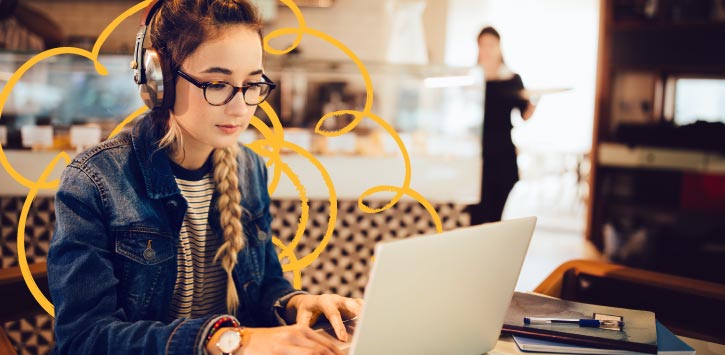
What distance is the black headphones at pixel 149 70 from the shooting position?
1348mm

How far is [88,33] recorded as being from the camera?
5844 mm

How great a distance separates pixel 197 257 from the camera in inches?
58.3

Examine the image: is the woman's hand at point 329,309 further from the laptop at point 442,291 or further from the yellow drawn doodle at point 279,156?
the yellow drawn doodle at point 279,156

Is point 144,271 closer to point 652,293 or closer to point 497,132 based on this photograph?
point 652,293

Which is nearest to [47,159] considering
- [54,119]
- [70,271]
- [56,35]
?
[54,119]

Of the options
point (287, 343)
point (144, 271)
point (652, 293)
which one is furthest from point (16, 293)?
point (652, 293)

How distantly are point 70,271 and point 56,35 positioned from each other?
14.3ft

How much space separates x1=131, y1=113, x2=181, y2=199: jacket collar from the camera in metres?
1.35

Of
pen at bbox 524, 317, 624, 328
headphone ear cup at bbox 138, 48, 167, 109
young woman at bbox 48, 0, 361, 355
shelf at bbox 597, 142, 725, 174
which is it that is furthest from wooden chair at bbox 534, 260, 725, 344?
shelf at bbox 597, 142, 725, 174

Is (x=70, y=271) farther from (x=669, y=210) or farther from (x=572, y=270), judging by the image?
(x=669, y=210)

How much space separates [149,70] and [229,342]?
63 centimetres

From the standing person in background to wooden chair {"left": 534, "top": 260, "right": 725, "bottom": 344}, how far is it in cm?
98

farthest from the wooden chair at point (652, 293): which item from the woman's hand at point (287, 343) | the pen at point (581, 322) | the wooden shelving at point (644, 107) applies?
the wooden shelving at point (644, 107)

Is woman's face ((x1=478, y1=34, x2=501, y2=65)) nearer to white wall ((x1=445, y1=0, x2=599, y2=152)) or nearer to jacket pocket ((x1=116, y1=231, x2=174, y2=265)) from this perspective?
jacket pocket ((x1=116, y1=231, x2=174, y2=265))
